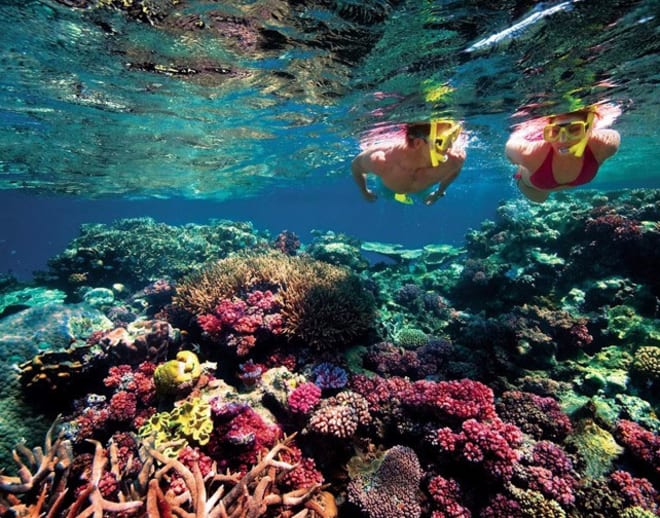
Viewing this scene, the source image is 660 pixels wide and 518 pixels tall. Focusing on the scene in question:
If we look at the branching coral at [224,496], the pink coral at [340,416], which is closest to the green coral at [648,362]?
the pink coral at [340,416]

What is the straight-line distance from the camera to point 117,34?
23.6 feet

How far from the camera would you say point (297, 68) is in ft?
29.2

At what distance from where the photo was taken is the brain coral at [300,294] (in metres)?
6.55

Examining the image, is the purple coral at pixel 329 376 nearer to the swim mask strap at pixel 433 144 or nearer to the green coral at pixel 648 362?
the swim mask strap at pixel 433 144

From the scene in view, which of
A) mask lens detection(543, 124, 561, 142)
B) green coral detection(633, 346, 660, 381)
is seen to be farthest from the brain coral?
green coral detection(633, 346, 660, 381)

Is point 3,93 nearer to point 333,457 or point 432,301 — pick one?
point 333,457

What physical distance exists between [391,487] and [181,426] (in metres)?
3.05

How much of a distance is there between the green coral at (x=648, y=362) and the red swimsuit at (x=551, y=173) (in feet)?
12.7

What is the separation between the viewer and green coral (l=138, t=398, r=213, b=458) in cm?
448

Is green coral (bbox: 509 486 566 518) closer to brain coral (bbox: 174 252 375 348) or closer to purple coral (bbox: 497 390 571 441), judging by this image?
purple coral (bbox: 497 390 571 441)

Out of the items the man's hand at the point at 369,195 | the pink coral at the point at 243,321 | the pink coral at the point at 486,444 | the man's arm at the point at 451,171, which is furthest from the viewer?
the pink coral at the point at 243,321

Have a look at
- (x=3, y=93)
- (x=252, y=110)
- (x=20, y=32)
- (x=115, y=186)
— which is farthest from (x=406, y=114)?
(x=115, y=186)

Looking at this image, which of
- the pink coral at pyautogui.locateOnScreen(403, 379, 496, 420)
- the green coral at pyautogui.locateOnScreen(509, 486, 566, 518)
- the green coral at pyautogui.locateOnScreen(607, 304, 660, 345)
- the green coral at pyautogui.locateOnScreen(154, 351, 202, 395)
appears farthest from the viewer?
the green coral at pyautogui.locateOnScreen(607, 304, 660, 345)

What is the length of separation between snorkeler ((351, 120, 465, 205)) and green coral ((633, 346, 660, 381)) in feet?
17.1
